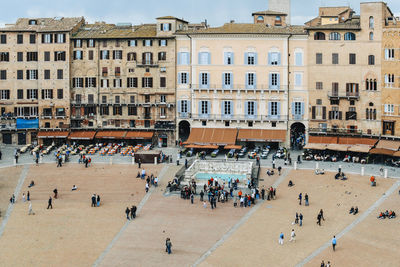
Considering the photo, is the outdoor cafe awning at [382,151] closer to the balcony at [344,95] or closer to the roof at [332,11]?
the balcony at [344,95]

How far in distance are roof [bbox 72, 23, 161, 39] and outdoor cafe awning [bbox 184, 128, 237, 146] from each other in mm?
17075

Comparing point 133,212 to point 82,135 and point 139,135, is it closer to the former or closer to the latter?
point 139,135

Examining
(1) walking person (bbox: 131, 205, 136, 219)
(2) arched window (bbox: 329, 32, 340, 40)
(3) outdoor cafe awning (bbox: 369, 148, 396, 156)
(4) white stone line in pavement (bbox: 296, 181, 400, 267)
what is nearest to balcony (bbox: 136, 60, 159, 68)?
(2) arched window (bbox: 329, 32, 340, 40)

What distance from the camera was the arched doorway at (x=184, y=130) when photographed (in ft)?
285

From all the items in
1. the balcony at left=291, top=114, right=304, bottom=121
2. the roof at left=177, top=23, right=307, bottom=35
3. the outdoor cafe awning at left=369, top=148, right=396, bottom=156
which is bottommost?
the outdoor cafe awning at left=369, top=148, right=396, bottom=156

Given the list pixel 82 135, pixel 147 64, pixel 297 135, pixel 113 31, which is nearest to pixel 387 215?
pixel 297 135

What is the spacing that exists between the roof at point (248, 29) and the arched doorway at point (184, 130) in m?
14.5

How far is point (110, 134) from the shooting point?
8569cm

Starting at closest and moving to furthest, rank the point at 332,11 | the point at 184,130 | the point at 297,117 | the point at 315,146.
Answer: the point at 315,146 < the point at 297,117 < the point at 184,130 < the point at 332,11

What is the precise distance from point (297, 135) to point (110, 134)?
97.3 ft

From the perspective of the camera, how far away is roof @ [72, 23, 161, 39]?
282 ft

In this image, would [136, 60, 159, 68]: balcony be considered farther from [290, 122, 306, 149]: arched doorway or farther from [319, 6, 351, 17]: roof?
[319, 6, 351, 17]: roof

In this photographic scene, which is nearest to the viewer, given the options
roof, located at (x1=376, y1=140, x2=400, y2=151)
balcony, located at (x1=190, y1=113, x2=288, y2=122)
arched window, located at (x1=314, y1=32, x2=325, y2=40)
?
roof, located at (x1=376, y1=140, x2=400, y2=151)

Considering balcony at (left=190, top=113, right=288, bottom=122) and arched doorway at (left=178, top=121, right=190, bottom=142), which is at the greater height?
balcony at (left=190, top=113, right=288, bottom=122)
